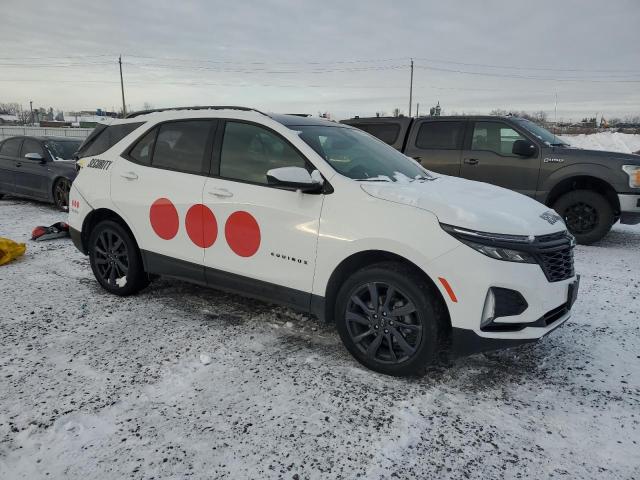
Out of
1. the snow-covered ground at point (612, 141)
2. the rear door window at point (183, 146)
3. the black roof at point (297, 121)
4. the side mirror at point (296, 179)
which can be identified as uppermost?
the snow-covered ground at point (612, 141)

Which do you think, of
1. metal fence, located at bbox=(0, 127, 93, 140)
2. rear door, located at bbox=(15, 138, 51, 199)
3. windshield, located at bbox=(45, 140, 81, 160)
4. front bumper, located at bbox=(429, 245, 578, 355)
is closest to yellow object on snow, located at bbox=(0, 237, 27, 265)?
rear door, located at bbox=(15, 138, 51, 199)

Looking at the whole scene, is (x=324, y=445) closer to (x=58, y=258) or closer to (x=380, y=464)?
(x=380, y=464)

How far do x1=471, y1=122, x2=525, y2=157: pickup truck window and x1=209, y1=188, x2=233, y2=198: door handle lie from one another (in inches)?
211

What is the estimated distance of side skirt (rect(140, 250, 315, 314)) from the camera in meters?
3.41

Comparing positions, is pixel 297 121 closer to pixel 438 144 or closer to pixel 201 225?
pixel 201 225

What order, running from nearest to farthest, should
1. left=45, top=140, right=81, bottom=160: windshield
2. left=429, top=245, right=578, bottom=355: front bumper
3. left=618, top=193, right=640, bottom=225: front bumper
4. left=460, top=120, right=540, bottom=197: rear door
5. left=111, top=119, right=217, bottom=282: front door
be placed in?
left=429, top=245, right=578, bottom=355: front bumper < left=111, top=119, right=217, bottom=282: front door < left=618, top=193, right=640, bottom=225: front bumper < left=460, top=120, right=540, bottom=197: rear door < left=45, top=140, right=81, bottom=160: windshield

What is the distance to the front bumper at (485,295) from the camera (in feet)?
8.86

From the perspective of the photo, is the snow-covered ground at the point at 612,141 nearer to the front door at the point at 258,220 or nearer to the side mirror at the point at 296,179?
the front door at the point at 258,220

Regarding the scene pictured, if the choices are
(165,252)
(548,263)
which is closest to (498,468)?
(548,263)

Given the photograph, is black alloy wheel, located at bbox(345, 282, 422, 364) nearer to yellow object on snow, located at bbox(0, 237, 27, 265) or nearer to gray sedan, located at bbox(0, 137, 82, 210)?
yellow object on snow, located at bbox(0, 237, 27, 265)

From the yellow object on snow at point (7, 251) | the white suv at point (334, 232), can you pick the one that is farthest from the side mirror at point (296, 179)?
the yellow object on snow at point (7, 251)

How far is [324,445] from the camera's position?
2.45m

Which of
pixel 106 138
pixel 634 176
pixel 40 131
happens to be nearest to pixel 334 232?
pixel 106 138

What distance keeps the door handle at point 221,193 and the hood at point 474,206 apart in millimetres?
1107
